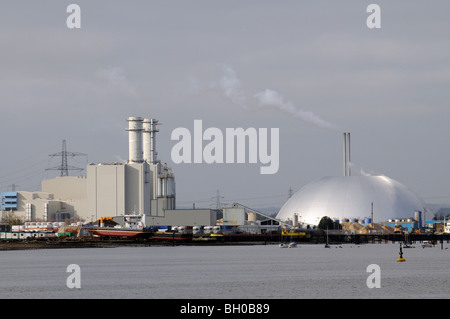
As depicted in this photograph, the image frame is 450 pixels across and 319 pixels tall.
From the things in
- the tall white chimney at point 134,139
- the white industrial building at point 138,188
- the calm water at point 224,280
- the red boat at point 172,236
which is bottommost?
the red boat at point 172,236

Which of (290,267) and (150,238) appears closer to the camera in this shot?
(290,267)

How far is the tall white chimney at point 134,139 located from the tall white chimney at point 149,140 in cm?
478

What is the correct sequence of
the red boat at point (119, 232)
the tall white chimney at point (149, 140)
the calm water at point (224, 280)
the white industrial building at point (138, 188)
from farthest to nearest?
1. the tall white chimney at point (149, 140)
2. the white industrial building at point (138, 188)
3. the red boat at point (119, 232)
4. the calm water at point (224, 280)

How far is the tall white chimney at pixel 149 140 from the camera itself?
17850 cm

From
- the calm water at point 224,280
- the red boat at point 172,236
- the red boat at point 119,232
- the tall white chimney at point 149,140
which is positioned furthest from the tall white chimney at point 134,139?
the calm water at point 224,280

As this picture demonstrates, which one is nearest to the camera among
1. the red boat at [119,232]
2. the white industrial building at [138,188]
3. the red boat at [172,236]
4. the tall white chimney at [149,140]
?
the red boat at [172,236]

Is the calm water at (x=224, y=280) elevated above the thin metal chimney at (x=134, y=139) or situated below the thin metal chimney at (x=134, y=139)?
below

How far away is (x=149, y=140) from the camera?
180000 millimetres

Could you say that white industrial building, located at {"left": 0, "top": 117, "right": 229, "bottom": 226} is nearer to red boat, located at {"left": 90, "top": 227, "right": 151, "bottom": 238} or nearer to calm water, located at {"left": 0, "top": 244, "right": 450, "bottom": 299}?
red boat, located at {"left": 90, "top": 227, "right": 151, "bottom": 238}

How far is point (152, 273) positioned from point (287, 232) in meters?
101

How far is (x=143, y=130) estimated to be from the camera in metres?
178

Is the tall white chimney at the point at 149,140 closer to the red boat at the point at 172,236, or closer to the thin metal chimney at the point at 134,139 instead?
the thin metal chimney at the point at 134,139

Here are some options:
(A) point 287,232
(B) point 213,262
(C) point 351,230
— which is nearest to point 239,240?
(A) point 287,232
